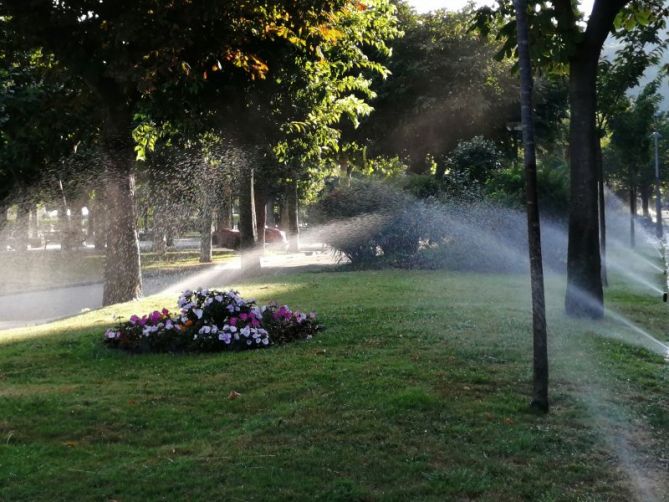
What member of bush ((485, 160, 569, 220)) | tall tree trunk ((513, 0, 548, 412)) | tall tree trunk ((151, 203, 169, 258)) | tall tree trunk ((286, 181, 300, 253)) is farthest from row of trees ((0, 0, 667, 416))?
tall tree trunk ((286, 181, 300, 253))

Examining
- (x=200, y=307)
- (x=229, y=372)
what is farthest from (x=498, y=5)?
(x=229, y=372)

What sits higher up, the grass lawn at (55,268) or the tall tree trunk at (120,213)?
the tall tree trunk at (120,213)

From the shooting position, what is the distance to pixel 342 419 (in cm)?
507

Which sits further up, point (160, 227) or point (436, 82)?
point (436, 82)

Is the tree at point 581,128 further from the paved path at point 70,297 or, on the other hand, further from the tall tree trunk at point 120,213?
the paved path at point 70,297

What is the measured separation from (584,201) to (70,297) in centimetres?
1313

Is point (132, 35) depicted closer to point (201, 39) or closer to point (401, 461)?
point (201, 39)

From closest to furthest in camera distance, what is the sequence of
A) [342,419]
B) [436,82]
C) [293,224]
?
[342,419] → [436,82] → [293,224]

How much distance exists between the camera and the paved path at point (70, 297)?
46.6 feet

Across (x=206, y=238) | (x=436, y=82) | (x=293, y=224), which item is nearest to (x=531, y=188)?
(x=206, y=238)

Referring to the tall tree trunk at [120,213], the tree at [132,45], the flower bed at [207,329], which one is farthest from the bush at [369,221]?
the flower bed at [207,329]

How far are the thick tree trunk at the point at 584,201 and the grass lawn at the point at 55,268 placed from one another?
1500cm

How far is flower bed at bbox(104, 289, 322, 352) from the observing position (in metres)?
7.66

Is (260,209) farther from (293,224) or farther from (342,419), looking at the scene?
(342,419)
